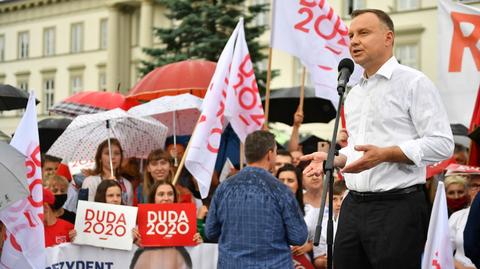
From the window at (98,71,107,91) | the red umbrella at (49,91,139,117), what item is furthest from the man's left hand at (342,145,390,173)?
the window at (98,71,107,91)

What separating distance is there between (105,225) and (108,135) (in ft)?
5.15

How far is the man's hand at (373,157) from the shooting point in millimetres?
3586

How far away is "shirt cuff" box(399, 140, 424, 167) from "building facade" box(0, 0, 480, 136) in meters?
38.5

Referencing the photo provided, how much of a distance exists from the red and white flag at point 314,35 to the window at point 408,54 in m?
28.7

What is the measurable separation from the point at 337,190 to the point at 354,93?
318 centimetres

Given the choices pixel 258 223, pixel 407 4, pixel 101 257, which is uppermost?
pixel 407 4

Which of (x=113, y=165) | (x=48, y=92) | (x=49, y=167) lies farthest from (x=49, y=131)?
(x=48, y=92)

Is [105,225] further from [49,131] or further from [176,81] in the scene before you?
[49,131]

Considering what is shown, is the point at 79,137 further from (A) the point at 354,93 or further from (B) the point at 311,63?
(A) the point at 354,93

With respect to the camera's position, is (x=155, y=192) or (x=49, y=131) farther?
(x=49, y=131)

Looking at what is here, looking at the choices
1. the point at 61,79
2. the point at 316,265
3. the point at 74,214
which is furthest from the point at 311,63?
the point at 61,79

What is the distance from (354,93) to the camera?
13.3 ft

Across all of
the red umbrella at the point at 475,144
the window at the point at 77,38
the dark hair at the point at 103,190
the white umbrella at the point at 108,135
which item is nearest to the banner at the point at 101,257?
the dark hair at the point at 103,190

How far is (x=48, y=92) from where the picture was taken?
54375 millimetres
